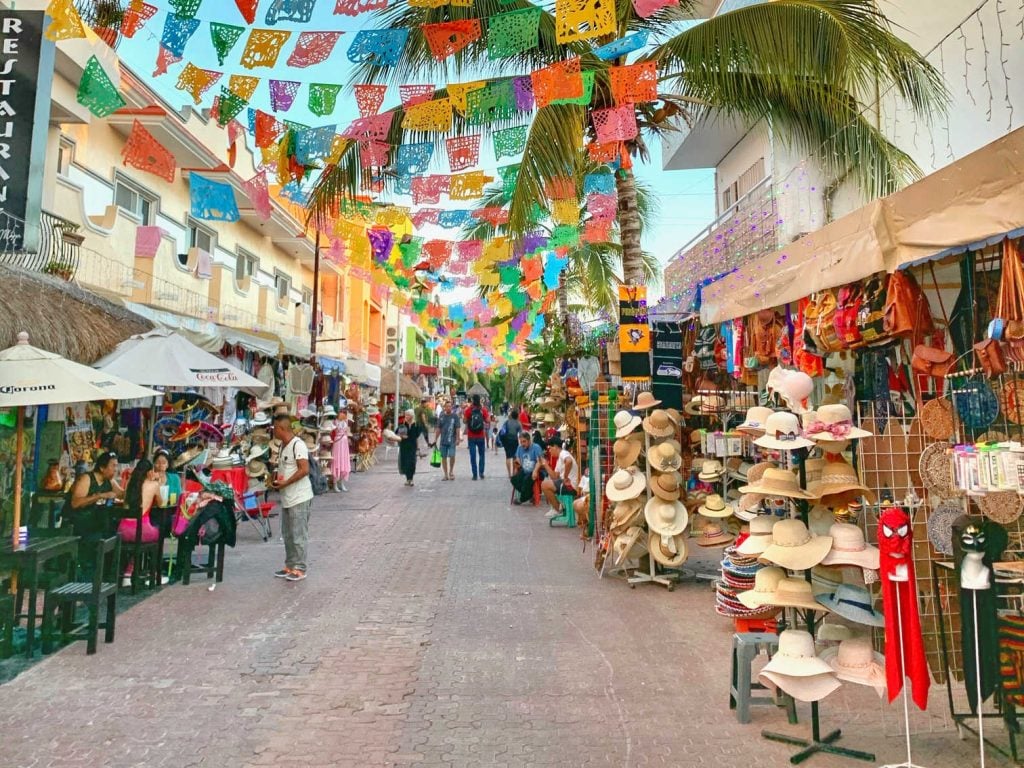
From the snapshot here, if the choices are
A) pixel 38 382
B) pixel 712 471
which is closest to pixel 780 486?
pixel 712 471

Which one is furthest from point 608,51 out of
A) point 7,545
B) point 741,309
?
point 7,545

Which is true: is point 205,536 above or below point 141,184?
below

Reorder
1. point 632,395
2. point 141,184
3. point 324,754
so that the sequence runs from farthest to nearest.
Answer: point 141,184 → point 632,395 → point 324,754

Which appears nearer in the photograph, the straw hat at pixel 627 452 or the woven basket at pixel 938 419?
the woven basket at pixel 938 419

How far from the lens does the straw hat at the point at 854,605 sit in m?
3.45

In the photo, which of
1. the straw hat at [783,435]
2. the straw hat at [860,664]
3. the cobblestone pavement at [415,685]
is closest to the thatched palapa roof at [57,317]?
the cobblestone pavement at [415,685]

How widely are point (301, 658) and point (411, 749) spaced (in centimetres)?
173

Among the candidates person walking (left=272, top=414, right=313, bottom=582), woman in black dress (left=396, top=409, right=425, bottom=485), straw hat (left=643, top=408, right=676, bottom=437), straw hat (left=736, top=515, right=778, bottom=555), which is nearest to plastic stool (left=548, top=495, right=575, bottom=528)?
straw hat (left=643, top=408, right=676, bottom=437)

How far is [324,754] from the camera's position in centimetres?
355

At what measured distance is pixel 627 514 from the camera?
7.34 m

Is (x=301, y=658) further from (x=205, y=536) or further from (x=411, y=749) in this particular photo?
(x=205, y=536)

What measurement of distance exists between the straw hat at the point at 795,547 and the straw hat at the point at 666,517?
3290 mm

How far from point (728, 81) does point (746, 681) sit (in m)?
6.81

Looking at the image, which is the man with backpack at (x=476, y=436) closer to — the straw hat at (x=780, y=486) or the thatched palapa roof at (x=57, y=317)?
the thatched palapa roof at (x=57, y=317)
